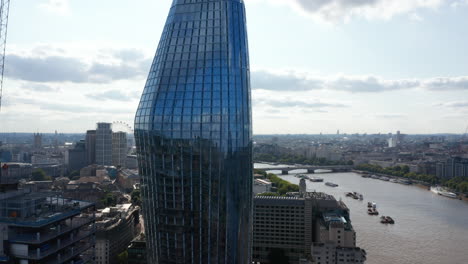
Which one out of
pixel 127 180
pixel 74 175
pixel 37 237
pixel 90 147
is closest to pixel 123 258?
pixel 37 237

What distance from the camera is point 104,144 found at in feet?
455

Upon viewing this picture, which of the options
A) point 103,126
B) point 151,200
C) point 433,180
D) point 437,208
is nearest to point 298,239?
point 151,200

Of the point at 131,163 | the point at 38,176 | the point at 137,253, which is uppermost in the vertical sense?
the point at 131,163

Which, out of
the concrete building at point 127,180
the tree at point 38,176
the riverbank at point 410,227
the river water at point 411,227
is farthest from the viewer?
the tree at point 38,176

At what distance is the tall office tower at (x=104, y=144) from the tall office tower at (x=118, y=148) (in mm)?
3082

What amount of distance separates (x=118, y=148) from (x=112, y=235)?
330ft

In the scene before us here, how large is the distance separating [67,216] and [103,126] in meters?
115

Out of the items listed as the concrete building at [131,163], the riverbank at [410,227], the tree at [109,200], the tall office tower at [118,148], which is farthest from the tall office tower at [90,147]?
the riverbank at [410,227]

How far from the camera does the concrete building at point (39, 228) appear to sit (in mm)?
21359

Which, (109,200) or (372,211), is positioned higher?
(109,200)

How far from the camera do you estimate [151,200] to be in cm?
3114

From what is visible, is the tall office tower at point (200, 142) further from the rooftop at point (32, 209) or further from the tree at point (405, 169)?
the tree at point (405, 169)

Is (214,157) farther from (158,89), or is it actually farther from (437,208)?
(437,208)

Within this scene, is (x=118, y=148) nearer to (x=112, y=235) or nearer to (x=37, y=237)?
(x=112, y=235)
